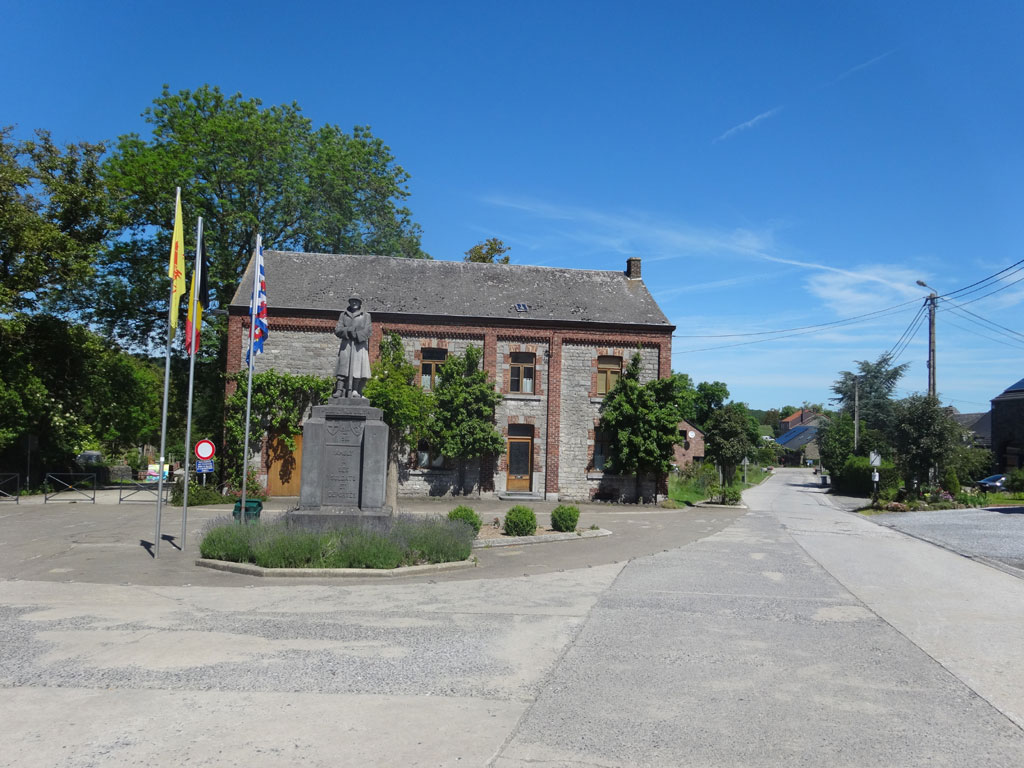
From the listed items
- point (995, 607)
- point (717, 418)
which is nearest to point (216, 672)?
point (995, 607)

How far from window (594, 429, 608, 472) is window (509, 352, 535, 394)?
3.03 meters

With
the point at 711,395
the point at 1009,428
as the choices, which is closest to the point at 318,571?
the point at 1009,428

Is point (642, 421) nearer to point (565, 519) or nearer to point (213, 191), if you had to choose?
point (565, 519)

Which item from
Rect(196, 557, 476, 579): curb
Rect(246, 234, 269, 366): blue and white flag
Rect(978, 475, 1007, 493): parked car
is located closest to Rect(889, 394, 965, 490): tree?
Rect(978, 475, 1007, 493): parked car

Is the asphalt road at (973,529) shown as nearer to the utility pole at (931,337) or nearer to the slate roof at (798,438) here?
the utility pole at (931,337)

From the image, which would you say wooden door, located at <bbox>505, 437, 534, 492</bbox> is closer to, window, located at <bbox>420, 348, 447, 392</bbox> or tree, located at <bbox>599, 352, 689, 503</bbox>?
tree, located at <bbox>599, 352, 689, 503</bbox>

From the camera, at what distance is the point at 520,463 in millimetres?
27453

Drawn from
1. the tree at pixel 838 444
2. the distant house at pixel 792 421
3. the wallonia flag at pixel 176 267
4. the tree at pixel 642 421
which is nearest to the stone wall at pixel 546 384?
the tree at pixel 642 421

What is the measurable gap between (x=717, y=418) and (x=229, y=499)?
19.1 m

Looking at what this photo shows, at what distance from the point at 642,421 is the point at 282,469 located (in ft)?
42.0

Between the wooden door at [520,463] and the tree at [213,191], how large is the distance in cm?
1440

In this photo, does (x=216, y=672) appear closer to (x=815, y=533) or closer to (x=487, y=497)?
(x=815, y=533)

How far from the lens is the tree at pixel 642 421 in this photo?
86.7 feet

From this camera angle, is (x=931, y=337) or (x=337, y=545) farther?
(x=931, y=337)
